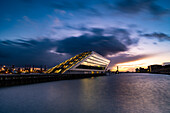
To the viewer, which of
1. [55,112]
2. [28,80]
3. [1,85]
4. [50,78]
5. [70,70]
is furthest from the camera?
[70,70]

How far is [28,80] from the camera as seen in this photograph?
129 ft

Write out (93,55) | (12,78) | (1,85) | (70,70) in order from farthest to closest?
(93,55) < (70,70) < (12,78) < (1,85)

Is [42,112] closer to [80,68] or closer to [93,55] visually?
[80,68]

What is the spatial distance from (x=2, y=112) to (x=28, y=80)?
30.2 metres

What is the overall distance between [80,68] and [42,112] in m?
92.2

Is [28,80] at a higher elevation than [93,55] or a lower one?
lower

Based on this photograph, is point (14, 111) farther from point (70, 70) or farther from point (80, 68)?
point (80, 68)

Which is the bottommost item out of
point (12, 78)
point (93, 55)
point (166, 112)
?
point (166, 112)

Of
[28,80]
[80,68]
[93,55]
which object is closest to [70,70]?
[80,68]

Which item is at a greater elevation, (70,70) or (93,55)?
(93,55)

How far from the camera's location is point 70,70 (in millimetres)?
93188

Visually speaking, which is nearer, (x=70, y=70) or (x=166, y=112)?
(x=166, y=112)

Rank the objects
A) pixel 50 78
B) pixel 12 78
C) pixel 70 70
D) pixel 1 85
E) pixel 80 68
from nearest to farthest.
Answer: pixel 1 85 < pixel 12 78 < pixel 50 78 < pixel 70 70 < pixel 80 68

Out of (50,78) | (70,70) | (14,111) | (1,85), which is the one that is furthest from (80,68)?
(14,111)
